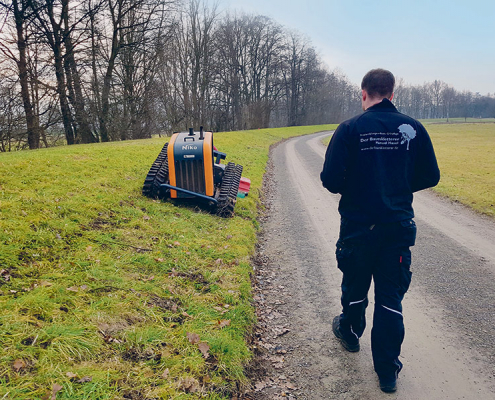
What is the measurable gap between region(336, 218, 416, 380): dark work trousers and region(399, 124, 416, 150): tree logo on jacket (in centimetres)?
67

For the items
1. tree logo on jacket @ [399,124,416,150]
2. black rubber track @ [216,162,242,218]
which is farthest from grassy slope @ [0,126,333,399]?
tree logo on jacket @ [399,124,416,150]

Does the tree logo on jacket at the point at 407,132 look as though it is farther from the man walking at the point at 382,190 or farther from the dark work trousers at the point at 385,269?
the dark work trousers at the point at 385,269

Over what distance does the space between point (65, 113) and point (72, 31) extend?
17.4 ft

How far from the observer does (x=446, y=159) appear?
63.6ft

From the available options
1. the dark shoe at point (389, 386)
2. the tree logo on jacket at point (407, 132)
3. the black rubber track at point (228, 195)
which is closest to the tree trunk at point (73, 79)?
the black rubber track at point (228, 195)

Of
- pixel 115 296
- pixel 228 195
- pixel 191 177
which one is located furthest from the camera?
pixel 228 195

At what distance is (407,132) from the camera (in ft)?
9.37

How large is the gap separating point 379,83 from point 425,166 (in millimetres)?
810

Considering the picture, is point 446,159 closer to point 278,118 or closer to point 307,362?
point 307,362

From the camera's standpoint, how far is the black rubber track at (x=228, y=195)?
7527 millimetres

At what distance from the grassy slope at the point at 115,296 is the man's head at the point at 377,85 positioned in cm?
262

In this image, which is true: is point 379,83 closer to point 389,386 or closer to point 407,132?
point 407,132

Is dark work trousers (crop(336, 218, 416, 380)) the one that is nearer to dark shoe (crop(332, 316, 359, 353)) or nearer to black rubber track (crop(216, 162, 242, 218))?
dark shoe (crop(332, 316, 359, 353))

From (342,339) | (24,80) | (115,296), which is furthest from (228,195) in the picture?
(24,80)
